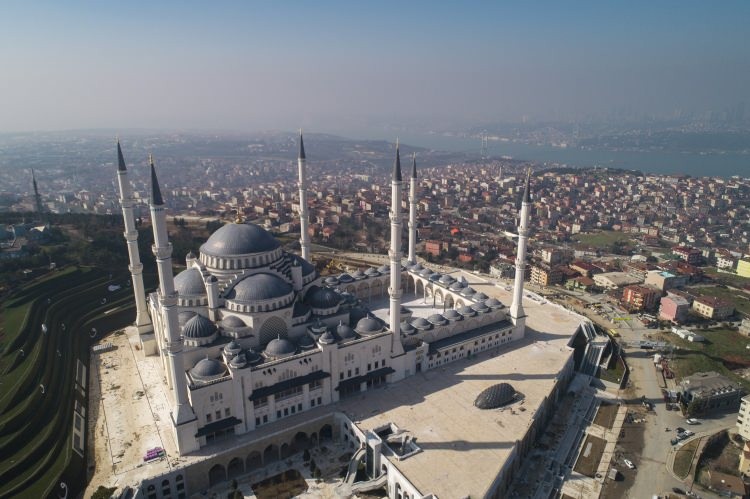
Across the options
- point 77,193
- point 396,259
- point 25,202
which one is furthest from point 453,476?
point 77,193

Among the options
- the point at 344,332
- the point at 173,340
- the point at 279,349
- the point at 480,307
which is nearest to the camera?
the point at 173,340

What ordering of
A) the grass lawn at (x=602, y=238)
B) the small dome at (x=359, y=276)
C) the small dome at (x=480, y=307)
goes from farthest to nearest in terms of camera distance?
the grass lawn at (x=602, y=238), the small dome at (x=359, y=276), the small dome at (x=480, y=307)

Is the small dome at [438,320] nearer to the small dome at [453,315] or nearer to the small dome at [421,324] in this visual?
the small dome at [421,324]

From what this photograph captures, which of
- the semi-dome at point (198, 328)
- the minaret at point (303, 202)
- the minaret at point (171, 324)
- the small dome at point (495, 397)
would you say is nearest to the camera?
the minaret at point (171, 324)

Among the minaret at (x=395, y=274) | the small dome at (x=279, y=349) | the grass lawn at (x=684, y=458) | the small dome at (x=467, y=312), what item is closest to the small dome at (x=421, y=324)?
the minaret at (x=395, y=274)

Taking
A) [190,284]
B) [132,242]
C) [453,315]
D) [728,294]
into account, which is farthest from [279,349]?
[728,294]

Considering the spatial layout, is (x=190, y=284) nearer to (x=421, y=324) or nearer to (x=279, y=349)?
(x=279, y=349)
